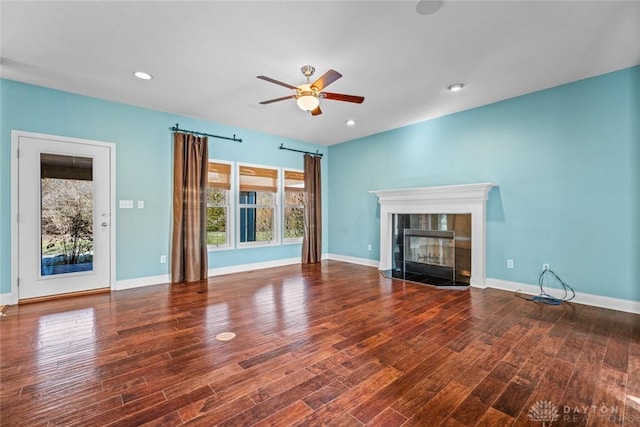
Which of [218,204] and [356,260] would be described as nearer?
[218,204]

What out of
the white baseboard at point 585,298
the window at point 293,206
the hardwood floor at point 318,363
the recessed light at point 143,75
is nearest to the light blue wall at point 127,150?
the hardwood floor at point 318,363

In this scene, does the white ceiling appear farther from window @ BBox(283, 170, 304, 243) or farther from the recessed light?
window @ BBox(283, 170, 304, 243)

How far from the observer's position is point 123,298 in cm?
391

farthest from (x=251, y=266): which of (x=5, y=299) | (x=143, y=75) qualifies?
(x=143, y=75)

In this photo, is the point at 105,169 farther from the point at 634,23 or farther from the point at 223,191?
the point at 634,23

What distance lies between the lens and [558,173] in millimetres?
3834

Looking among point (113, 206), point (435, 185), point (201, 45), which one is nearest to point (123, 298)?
point (113, 206)

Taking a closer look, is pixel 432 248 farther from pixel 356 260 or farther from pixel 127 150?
pixel 127 150

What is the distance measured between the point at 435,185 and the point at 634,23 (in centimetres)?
297

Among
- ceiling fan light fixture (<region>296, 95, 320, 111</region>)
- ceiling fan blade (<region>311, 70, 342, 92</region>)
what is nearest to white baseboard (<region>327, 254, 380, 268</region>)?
ceiling fan light fixture (<region>296, 95, 320, 111</region>)

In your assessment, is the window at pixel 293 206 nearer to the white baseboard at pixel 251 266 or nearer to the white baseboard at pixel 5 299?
the white baseboard at pixel 251 266

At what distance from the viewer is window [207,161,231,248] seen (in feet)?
17.6

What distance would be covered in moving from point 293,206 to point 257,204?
906 mm

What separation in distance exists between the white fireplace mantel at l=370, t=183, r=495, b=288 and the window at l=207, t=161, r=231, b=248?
2975mm
